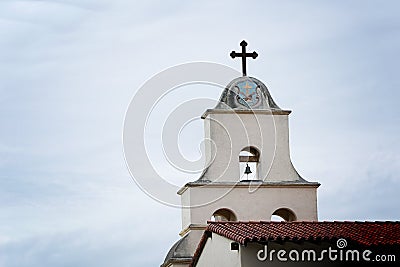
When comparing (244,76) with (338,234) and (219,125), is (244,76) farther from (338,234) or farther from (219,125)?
(338,234)

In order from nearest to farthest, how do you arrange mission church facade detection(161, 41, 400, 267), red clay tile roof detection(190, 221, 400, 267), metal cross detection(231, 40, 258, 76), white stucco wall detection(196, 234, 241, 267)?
red clay tile roof detection(190, 221, 400, 267) < white stucco wall detection(196, 234, 241, 267) < mission church facade detection(161, 41, 400, 267) < metal cross detection(231, 40, 258, 76)

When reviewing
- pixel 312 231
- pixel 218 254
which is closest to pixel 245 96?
pixel 218 254

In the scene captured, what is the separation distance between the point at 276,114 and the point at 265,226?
6.95 metres

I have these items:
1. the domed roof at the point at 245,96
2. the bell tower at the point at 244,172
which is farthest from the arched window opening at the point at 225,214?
the domed roof at the point at 245,96

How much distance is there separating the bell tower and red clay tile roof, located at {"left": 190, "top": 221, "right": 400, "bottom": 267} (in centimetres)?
397

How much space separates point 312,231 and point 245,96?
7.86m

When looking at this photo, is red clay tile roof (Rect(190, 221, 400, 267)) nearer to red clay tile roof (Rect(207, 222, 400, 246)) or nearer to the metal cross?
red clay tile roof (Rect(207, 222, 400, 246))

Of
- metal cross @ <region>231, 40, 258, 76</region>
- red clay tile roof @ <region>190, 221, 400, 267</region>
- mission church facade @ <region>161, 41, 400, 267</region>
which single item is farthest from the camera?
metal cross @ <region>231, 40, 258, 76</region>

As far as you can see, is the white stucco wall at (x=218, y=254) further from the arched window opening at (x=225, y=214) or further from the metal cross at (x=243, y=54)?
the metal cross at (x=243, y=54)

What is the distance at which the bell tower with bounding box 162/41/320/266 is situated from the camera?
26.1 metres

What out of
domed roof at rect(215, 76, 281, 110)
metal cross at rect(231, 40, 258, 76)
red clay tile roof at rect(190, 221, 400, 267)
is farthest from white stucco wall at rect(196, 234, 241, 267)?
metal cross at rect(231, 40, 258, 76)

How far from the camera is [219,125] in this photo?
26828 millimetres

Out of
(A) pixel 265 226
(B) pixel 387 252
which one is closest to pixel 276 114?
(A) pixel 265 226

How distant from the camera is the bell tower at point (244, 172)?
26.1 m
